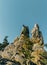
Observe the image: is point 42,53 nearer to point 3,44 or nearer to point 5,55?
point 5,55

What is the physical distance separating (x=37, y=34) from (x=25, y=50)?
34.1ft

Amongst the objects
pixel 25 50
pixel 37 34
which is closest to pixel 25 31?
pixel 37 34

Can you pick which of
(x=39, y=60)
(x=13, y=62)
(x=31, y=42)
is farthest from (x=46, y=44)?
(x=13, y=62)

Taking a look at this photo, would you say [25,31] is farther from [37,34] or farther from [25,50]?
[25,50]

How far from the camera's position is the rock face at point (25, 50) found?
63.3 m

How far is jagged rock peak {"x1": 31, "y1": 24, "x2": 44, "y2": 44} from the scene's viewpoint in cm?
7524

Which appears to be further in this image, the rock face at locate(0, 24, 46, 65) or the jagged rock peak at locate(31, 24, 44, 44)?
the jagged rock peak at locate(31, 24, 44, 44)

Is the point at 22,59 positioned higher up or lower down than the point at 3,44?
lower down

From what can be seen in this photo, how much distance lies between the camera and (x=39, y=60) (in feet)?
209

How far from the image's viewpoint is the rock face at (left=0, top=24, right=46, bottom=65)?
6334 cm

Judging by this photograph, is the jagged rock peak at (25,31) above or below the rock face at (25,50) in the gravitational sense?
above

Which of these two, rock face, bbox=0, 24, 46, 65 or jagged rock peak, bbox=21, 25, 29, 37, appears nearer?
rock face, bbox=0, 24, 46, 65

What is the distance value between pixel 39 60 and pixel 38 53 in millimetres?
2999

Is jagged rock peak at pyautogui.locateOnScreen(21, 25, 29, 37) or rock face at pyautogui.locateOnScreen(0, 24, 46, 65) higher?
jagged rock peak at pyautogui.locateOnScreen(21, 25, 29, 37)
